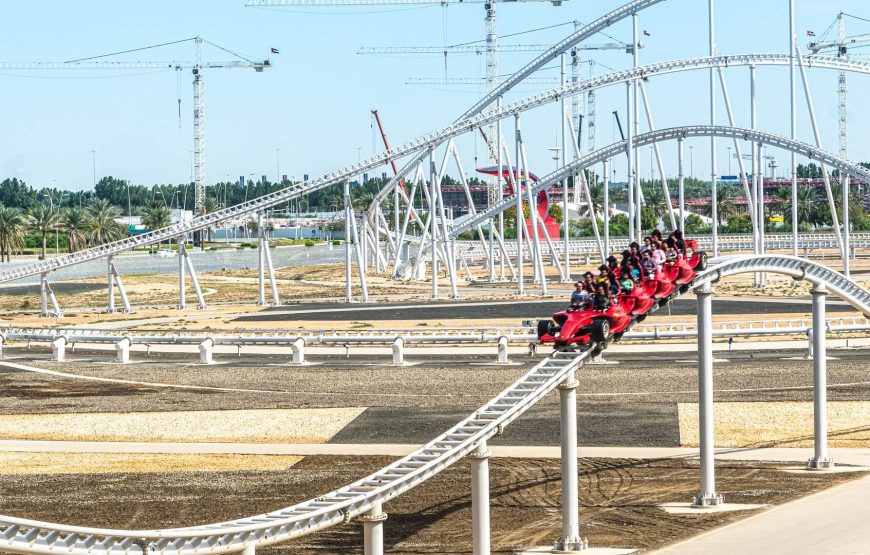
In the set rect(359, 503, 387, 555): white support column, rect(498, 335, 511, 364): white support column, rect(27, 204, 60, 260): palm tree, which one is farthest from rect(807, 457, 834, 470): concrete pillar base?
rect(27, 204, 60, 260): palm tree

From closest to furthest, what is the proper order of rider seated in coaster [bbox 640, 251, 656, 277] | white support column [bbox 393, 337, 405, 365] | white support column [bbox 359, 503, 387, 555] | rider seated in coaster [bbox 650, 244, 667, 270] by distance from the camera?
white support column [bbox 359, 503, 387, 555]
rider seated in coaster [bbox 640, 251, 656, 277]
rider seated in coaster [bbox 650, 244, 667, 270]
white support column [bbox 393, 337, 405, 365]

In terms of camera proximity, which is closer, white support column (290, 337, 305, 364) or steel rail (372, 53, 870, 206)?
white support column (290, 337, 305, 364)

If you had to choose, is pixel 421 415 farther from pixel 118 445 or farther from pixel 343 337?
pixel 343 337

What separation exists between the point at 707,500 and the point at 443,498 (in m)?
5.60

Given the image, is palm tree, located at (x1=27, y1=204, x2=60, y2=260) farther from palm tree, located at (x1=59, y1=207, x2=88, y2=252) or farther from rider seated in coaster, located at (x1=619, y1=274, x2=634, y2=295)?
rider seated in coaster, located at (x1=619, y1=274, x2=634, y2=295)

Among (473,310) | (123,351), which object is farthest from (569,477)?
(473,310)

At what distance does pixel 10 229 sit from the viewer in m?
132

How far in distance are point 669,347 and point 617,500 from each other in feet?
91.5

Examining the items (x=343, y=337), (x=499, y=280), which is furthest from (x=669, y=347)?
(x=499, y=280)

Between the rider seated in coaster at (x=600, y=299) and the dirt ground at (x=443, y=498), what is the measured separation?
4043mm

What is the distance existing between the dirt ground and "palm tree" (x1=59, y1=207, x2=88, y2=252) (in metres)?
108

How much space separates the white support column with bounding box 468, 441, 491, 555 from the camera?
2236 cm

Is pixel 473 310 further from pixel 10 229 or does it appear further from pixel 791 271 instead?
pixel 10 229

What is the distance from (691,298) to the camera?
78.7 metres
